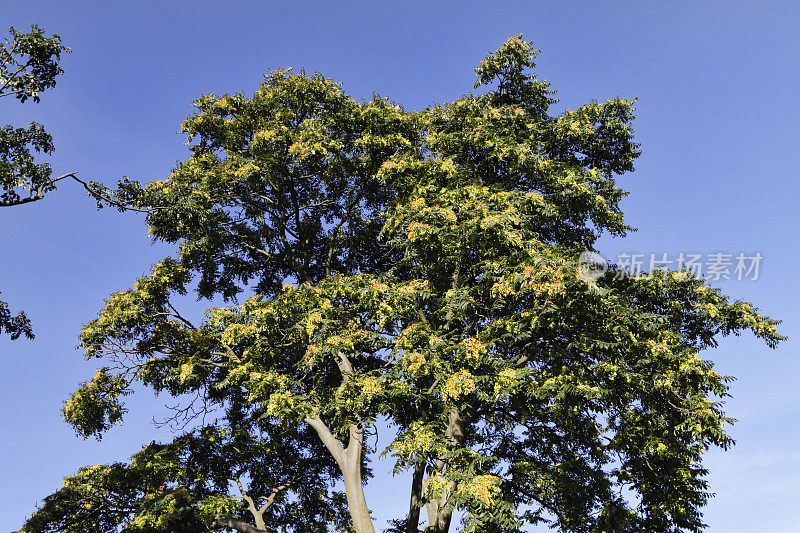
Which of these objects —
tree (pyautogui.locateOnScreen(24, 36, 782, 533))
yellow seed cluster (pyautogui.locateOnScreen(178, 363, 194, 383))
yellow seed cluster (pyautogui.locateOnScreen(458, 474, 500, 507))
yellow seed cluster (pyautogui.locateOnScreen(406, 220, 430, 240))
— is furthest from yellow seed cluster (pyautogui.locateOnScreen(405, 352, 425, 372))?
yellow seed cluster (pyautogui.locateOnScreen(178, 363, 194, 383))

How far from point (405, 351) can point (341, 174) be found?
690cm

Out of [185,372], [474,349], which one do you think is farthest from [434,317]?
[185,372]

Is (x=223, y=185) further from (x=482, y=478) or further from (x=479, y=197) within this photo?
(x=482, y=478)

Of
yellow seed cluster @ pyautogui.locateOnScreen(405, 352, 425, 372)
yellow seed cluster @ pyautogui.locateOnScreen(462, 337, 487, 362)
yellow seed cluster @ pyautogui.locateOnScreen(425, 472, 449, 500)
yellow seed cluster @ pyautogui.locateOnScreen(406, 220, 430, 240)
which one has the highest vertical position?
yellow seed cluster @ pyautogui.locateOnScreen(406, 220, 430, 240)

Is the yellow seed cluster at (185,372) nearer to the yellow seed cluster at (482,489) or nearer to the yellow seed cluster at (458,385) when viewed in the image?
the yellow seed cluster at (458,385)

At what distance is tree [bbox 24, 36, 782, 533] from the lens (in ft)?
46.7

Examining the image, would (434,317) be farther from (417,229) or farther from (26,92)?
(26,92)

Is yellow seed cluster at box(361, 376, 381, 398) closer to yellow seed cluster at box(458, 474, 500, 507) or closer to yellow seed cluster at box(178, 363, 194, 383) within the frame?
yellow seed cluster at box(458, 474, 500, 507)

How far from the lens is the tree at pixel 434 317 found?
46.7ft

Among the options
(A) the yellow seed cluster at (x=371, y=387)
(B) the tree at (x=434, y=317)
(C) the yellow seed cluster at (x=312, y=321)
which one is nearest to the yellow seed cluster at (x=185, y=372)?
(B) the tree at (x=434, y=317)

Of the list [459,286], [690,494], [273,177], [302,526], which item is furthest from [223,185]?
[690,494]

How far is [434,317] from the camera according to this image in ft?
55.2

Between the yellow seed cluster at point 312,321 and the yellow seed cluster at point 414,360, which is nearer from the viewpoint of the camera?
the yellow seed cluster at point 414,360

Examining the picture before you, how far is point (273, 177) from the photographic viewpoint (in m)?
18.8
